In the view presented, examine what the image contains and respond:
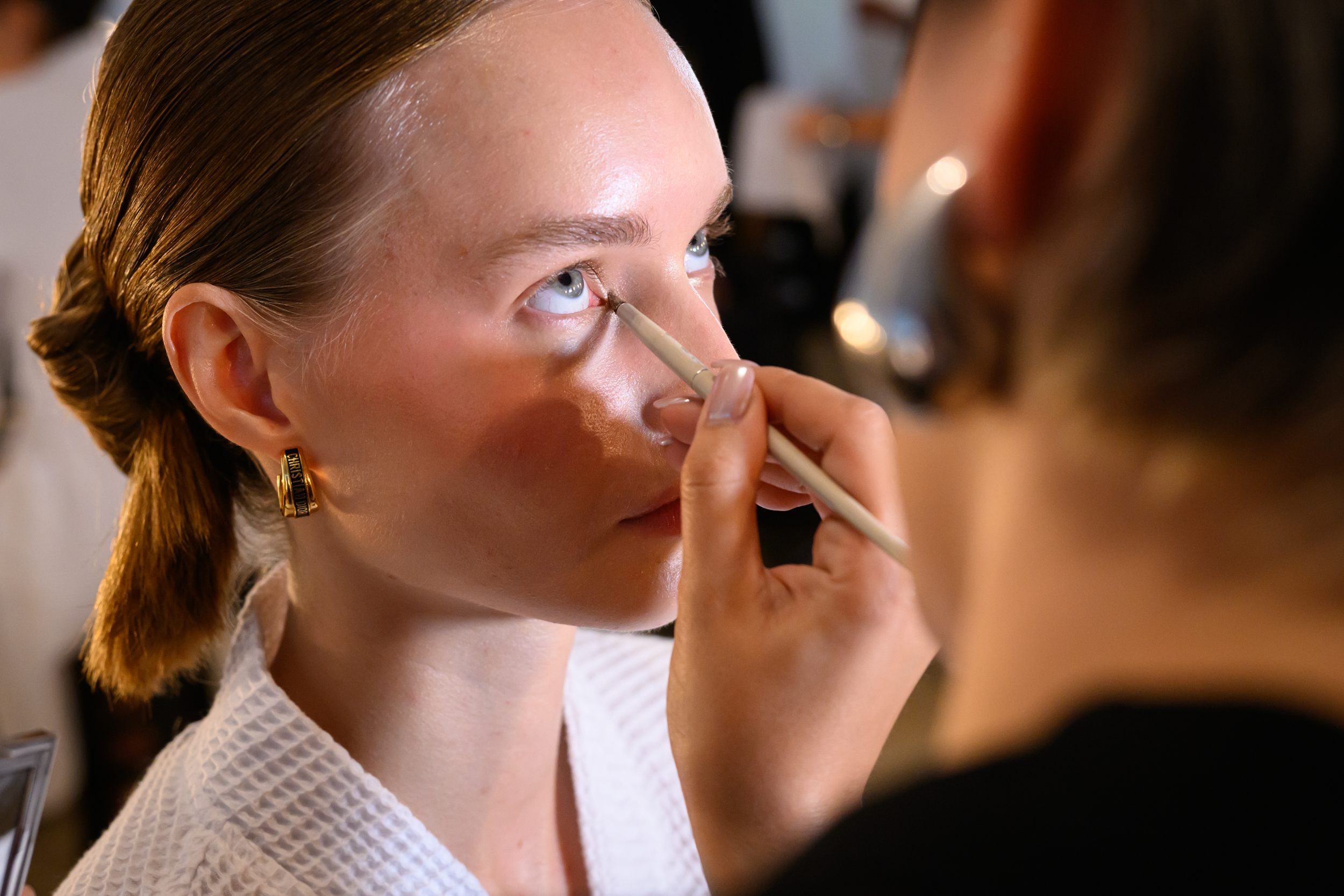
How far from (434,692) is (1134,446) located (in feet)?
2.08

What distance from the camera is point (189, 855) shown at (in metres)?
0.78

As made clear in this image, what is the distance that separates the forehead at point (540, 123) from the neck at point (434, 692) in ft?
1.00

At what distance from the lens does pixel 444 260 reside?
0.73m

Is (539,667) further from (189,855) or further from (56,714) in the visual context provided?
(56,714)

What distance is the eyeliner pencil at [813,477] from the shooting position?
1.89ft

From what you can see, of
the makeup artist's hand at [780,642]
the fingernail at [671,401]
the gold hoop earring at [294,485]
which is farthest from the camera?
the gold hoop earring at [294,485]

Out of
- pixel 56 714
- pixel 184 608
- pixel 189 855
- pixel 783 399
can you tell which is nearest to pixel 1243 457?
pixel 783 399

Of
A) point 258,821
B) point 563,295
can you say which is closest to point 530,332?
point 563,295

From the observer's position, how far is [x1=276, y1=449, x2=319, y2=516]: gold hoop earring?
80cm

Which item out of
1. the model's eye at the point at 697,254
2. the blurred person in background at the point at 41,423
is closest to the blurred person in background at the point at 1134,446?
the model's eye at the point at 697,254

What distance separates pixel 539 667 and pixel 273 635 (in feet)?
0.76

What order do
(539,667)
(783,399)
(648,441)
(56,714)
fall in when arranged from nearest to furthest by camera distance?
(783,399)
(648,441)
(539,667)
(56,714)

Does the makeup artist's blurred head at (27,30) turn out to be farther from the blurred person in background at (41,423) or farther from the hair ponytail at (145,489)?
the hair ponytail at (145,489)

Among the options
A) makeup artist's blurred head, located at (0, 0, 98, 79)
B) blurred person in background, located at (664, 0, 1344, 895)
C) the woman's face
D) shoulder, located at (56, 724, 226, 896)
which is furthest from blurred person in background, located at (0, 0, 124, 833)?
blurred person in background, located at (664, 0, 1344, 895)
